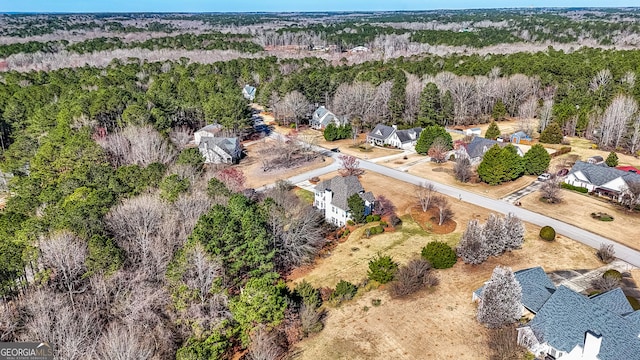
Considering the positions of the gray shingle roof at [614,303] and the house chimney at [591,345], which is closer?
the house chimney at [591,345]

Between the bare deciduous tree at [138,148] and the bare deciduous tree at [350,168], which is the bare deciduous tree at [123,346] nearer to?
the bare deciduous tree at [138,148]

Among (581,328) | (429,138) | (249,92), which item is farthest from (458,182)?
(249,92)

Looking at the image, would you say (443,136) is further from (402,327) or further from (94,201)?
(94,201)

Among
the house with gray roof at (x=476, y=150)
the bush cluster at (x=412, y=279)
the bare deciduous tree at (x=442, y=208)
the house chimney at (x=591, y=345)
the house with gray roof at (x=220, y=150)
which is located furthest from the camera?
the house with gray roof at (x=220, y=150)

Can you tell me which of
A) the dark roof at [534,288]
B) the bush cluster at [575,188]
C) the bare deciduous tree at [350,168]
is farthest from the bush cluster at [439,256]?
the bush cluster at [575,188]

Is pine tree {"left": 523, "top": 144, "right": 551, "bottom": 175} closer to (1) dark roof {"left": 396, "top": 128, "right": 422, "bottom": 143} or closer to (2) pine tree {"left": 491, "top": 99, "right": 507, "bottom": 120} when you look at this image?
(1) dark roof {"left": 396, "top": 128, "right": 422, "bottom": 143}

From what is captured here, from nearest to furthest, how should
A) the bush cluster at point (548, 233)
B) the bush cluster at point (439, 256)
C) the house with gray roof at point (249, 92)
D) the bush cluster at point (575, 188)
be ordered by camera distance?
the bush cluster at point (439, 256) → the bush cluster at point (548, 233) → the bush cluster at point (575, 188) → the house with gray roof at point (249, 92)

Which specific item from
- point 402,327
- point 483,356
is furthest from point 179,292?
point 483,356
